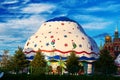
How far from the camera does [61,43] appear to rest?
7250 centimetres

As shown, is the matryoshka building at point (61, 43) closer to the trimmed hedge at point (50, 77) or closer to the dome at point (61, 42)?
the dome at point (61, 42)

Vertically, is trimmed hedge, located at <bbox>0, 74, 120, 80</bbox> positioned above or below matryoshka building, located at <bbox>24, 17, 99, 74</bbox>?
below

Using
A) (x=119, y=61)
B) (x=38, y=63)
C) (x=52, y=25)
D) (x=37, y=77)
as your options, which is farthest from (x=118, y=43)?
(x=37, y=77)

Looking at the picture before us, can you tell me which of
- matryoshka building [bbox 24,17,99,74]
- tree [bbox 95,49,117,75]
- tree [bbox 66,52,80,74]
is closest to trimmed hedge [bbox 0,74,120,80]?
tree [bbox 66,52,80,74]

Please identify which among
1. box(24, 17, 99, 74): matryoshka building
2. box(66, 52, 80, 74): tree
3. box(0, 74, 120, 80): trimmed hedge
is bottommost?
box(0, 74, 120, 80): trimmed hedge

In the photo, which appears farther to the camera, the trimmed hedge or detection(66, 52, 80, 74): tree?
detection(66, 52, 80, 74): tree

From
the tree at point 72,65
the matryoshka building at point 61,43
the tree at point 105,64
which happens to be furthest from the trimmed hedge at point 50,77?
the matryoshka building at point 61,43

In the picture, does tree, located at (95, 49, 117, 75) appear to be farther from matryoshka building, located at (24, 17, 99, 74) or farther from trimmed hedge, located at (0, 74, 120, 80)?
→ trimmed hedge, located at (0, 74, 120, 80)

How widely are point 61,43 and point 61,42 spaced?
0.68 feet

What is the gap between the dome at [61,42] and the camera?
71.4 metres

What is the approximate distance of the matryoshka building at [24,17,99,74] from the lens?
233 ft

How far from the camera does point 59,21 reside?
76.9 metres

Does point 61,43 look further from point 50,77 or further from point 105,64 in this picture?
point 50,77

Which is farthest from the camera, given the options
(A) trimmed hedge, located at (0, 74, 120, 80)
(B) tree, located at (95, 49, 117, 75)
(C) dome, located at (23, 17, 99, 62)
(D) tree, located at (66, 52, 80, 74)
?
(C) dome, located at (23, 17, 99, 62)
